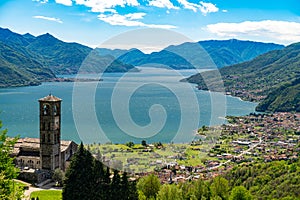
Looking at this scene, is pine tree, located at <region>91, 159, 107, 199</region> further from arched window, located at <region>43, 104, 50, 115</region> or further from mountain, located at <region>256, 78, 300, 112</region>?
mountain, located at <region>256, 78, 300, 112</region>

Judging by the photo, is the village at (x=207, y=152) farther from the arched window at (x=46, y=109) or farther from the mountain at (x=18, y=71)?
the mountain at (x=18, y=71)

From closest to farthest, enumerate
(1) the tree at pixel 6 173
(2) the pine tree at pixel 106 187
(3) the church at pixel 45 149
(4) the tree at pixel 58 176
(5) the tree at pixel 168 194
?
(1) the tree at pixel 6 173
(2) the pine tree at pixel 106 187
(5) the tree at pixel 168 194
(4) the tree at pixel 58 176
(3) the church at pixel 45 149

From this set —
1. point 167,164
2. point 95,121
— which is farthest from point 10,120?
point 167,164

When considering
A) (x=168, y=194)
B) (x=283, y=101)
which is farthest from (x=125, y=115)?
(x=283, y=101)

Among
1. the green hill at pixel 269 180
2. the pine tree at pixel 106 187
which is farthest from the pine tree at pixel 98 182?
the green hill at pixel 269 180

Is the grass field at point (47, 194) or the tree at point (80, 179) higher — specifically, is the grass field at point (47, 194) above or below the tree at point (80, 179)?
below
